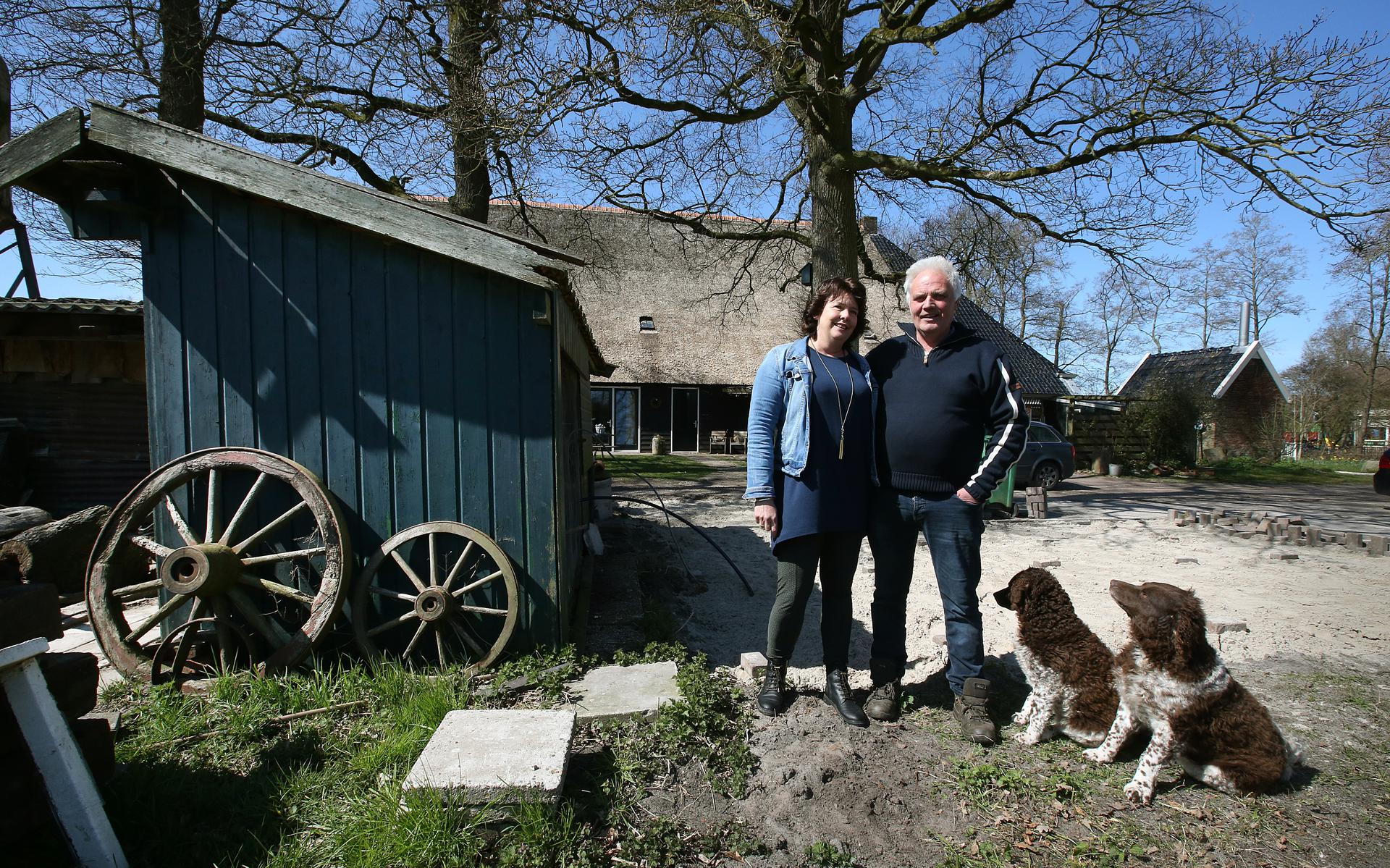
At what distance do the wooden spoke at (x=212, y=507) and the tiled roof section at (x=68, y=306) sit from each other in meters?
3.47

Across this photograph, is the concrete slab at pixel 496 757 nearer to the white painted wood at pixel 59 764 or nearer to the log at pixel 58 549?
the white painted wood at pixel 59 764

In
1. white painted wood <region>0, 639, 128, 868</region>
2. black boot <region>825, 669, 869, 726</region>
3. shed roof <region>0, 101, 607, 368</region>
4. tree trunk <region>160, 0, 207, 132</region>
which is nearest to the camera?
white painted wood <region>0, 639, 128, 868</region>

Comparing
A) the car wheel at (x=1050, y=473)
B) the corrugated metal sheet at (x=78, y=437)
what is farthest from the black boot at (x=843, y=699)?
the car wheel at (x=1050, y=473)

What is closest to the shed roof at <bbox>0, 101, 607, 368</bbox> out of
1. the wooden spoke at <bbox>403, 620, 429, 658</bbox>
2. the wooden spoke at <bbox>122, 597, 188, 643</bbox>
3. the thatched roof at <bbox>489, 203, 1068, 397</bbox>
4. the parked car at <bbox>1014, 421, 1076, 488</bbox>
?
the wooden spoke at <bbox>403, 620, 429, 658</bbox>

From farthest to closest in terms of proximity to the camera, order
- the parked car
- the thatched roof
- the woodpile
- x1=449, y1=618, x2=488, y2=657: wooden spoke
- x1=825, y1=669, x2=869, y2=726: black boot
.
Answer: the thatched roof → the parked car → the woodpile → x1=449, y1=618, x2=488, y2=657: wooden spoke → x1=825, y1=669, x2=869, y2=726: black boot

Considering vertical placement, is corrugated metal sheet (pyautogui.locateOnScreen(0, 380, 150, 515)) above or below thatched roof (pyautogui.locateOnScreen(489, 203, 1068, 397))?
below

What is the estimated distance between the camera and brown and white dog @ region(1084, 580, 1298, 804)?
107 inches

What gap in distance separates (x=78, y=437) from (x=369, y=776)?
7459 mm

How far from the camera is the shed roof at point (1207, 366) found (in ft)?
84.0

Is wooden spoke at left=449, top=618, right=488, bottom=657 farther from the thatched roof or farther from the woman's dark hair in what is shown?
the thatched roof

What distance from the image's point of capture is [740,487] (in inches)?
556

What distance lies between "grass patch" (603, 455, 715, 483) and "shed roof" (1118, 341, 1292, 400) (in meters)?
16.2

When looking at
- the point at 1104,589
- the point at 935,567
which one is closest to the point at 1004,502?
the point at 1104,589

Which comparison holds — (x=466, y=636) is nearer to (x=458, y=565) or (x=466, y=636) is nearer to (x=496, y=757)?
(x=458, y=565)
